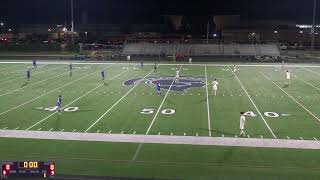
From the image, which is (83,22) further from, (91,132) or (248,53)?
(91,132)

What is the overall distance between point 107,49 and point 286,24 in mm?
35238

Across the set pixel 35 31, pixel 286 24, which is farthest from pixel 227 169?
pixel 35 31

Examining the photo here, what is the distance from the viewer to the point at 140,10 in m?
78.3

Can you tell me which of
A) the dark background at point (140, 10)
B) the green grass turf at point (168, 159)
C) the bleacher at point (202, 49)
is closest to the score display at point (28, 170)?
the green grass turf at point (168, 159)

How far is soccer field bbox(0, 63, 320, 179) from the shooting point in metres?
17.9

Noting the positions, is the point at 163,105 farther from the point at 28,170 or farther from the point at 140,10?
the point at 140,10

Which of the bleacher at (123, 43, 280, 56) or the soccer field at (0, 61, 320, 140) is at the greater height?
the bleacher at (123, 43, 280, 56)

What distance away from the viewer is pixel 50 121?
1906cm

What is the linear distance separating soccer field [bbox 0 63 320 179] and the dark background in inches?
1477

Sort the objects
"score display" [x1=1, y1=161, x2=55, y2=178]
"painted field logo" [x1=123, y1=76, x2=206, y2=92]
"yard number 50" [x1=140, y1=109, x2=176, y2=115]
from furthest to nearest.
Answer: "painted field logo" [x1=123, y1=76, x2=206, y2=92] → "yard number 50" [x1=140, y1=109, x2=176, y2=115] → "score display" [x1=1, y1=161, x2=55, y2=178]

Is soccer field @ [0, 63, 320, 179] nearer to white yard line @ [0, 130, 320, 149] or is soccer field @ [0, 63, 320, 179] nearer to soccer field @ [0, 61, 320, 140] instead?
soccer field @ [0, 61, 320, 140]

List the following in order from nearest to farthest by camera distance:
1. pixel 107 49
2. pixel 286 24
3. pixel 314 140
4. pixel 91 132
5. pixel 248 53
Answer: pixel 314 140 → pixel 91 132 → pixel 248 53 → pixel 107 49 → pixel 286 24

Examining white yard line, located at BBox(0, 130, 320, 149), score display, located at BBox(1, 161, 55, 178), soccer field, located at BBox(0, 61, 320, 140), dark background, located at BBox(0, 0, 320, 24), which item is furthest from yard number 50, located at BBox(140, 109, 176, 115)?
dark background, located at BBox(0, 0, 320, 24)

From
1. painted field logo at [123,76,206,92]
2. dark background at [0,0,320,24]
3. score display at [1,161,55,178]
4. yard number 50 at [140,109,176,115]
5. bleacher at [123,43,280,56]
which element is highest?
dark background at [0,0,320,24]
